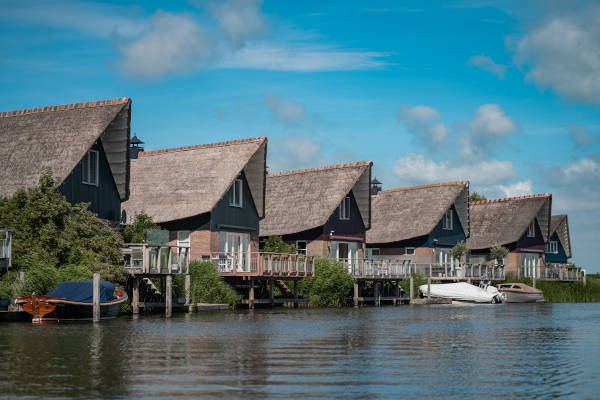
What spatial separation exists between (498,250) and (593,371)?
50129mm

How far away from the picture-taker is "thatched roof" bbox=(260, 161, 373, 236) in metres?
53.2

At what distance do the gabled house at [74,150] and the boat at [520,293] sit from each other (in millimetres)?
28315

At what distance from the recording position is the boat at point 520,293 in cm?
5812

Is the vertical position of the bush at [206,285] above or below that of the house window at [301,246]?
below

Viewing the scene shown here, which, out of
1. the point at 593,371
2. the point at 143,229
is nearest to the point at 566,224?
the point at 143,229

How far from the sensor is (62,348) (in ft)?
68.1

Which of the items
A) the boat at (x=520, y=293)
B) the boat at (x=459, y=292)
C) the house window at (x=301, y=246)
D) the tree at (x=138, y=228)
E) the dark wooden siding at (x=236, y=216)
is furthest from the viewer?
the boat at (x=520, y=293)

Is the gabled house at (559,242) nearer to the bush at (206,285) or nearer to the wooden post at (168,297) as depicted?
the bush at (206,285)

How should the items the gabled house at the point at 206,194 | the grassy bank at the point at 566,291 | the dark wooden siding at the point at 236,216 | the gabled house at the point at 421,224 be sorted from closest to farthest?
the gabled house at the point at 206,194
the dark wooden siding at the point at 236,216
the gabled house at the point at 421,224
the grassy bank at the point at 566,291

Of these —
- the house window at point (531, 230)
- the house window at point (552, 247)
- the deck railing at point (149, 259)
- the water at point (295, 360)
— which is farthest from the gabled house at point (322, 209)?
the house window at point (552, 247)

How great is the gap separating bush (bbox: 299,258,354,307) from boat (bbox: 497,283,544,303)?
14564 mm

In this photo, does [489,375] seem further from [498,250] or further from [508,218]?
[508,218]

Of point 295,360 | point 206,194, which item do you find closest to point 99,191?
point 206,194

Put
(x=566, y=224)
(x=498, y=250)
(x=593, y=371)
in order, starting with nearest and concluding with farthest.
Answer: (x=593, y=371) → (x=498, y=250) → (x=566, y=224)
